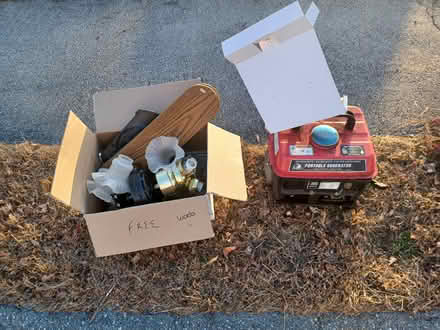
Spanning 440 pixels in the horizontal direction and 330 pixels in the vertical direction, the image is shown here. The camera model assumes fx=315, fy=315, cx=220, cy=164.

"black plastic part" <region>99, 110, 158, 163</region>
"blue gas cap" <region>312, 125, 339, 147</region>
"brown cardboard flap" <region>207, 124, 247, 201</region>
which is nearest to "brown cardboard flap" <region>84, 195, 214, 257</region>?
"brown cardboard flap" <region>207, 124, 247, 201</region>

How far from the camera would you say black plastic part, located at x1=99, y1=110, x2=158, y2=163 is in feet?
5.46

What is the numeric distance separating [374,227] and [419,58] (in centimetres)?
158

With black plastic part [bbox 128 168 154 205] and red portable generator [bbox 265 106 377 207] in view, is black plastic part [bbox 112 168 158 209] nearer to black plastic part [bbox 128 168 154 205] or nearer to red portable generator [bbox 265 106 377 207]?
black plastic part [bbox 128 168 154 205]

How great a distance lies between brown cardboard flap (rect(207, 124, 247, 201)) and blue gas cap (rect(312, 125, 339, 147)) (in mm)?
398

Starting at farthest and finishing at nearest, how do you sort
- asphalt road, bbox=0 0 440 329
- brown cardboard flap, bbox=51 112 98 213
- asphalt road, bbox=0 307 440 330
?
asphalt road, bbox=0 0 440 329
asphalt road, bbox=0 307 440 330
brown cardboard flap, bbox=51 112 98 213

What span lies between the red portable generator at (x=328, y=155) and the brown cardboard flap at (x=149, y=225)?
425 mm

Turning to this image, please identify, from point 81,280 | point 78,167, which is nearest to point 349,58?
point 78,167

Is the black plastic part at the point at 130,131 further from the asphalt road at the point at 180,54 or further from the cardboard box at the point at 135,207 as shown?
the asphalt road at the point at 180,54

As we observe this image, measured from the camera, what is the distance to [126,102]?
5.57ft

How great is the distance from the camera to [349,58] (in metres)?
2.47

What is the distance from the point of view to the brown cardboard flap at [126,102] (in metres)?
1.66

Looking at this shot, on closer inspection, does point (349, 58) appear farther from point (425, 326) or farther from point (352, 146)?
point (425, 326)

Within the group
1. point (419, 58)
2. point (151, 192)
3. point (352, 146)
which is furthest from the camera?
point (419, 58)

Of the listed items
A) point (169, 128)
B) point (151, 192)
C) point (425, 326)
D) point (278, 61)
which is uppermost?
point (278, 61)
